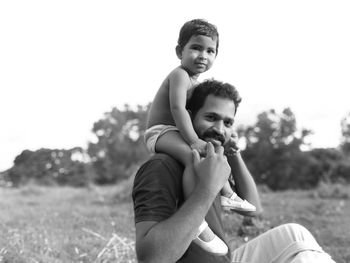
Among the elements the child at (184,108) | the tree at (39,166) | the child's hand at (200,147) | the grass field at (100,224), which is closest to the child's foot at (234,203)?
the child at (184,108)

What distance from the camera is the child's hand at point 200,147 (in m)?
2.04

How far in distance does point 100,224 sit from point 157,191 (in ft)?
17.7

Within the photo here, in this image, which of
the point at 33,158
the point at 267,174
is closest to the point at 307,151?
the point at 267,174

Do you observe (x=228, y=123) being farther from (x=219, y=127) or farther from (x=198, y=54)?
(x=198, y=54)

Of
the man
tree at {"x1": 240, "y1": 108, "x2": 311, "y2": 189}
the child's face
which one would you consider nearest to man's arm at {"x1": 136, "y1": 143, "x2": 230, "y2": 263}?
→ the man

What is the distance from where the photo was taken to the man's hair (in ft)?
6.75

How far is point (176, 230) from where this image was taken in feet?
5.39

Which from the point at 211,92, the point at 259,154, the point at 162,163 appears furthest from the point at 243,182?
the point at 259,154

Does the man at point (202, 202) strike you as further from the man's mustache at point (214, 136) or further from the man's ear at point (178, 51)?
the man's ear at point (178, 51)

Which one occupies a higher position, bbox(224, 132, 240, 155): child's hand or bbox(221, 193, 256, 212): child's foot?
bbox(224, 132, 240, 155): child's hand

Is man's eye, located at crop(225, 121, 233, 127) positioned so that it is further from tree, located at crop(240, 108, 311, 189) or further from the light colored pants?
tree, located at crop(240, 108, 311, 189)

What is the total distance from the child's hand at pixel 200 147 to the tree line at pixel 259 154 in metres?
22.3

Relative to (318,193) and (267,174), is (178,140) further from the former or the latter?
(267,174)

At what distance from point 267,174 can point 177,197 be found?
101 feet
